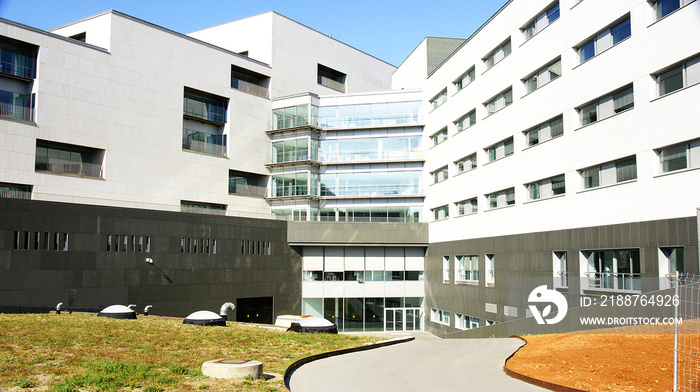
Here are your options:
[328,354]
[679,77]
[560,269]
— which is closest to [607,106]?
[679,77]

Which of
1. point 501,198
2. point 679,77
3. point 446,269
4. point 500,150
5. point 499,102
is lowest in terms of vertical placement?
point 446,269

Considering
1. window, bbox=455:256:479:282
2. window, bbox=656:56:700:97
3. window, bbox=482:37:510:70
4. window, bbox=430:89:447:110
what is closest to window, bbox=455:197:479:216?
window, bbox=455:256:479:282

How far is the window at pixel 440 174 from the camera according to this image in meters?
53.0

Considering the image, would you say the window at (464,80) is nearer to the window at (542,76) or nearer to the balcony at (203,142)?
→ the window at (542,76)

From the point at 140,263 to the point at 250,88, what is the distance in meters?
23.8

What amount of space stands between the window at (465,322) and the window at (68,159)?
1217 inches

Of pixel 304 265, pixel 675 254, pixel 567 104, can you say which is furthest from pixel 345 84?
pixel 675 254

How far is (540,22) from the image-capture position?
125 ft

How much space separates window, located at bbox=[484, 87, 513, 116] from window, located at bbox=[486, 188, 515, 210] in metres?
6.17

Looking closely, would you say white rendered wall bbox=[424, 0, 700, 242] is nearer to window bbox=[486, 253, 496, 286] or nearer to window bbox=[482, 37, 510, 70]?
window bbox=[482, 37, 510, 70]

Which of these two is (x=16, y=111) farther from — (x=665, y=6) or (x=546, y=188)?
(x=665, y=6)

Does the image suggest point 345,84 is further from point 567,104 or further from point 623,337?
point 623,337

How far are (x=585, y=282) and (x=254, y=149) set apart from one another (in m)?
35.8

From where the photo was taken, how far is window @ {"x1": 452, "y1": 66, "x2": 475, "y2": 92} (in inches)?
1906
